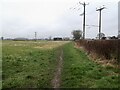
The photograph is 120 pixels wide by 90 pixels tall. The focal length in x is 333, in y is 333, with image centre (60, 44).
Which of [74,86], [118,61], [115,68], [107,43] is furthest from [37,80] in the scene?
[107,43]

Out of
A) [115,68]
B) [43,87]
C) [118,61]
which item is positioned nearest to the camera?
[43,87]

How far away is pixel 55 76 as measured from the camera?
1489 centimetres

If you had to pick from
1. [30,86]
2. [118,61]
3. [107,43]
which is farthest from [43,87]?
[107,43]

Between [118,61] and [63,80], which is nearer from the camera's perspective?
[63,80]

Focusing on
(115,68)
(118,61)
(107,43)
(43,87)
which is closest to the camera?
(43,87)

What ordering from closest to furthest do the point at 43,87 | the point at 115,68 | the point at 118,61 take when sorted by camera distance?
1. the point at 43,87
2. the point at 115,68
3. the point at 118,61

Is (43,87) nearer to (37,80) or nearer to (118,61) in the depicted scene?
(37,80)

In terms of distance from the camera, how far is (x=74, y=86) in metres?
12.1

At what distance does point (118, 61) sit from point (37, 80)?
265 inches

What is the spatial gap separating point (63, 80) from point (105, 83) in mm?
1920

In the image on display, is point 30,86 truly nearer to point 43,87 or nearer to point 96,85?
point 43,87

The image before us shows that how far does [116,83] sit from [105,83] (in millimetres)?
419

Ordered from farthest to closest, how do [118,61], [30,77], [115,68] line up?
[118,61], [115,68], [30,77]

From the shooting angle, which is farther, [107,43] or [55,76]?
[107,43]
